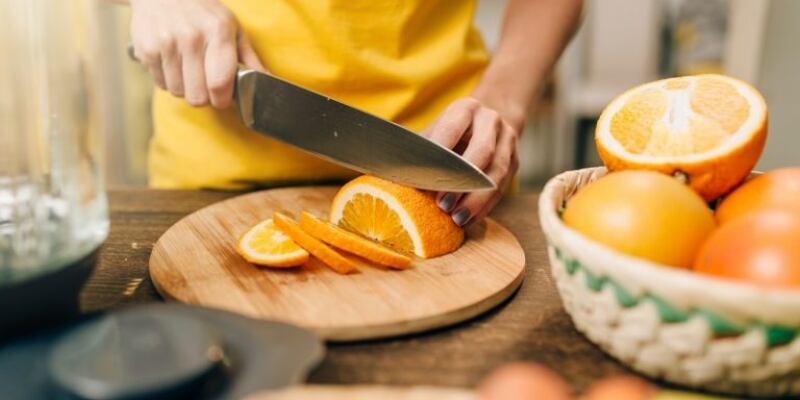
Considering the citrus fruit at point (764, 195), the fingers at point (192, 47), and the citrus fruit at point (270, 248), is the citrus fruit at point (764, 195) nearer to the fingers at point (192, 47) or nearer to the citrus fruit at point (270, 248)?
the citrus fruit at point (270, 248)

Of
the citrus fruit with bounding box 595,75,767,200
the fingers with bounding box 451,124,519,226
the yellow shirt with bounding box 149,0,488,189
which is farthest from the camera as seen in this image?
the yellow shirt with bounding box 149,0,488,189

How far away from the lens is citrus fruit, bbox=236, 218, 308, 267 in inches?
29.5

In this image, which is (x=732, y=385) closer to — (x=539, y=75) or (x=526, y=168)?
(x=539, y=75)

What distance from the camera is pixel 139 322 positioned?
0.48m

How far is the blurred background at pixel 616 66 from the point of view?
1.98m

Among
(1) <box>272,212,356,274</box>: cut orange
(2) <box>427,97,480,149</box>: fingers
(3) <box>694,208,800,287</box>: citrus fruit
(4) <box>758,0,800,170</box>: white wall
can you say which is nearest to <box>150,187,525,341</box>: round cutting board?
(1) <box>272,212,356,274</box>: cut orange

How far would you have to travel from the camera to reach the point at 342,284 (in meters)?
0.73

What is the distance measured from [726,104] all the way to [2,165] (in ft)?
2.02

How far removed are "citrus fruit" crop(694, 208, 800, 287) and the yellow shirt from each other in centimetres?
64

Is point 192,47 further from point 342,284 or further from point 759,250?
point 759,250

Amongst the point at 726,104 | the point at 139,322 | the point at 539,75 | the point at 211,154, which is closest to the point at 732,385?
the point at 726,104

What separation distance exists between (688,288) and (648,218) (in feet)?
0.29

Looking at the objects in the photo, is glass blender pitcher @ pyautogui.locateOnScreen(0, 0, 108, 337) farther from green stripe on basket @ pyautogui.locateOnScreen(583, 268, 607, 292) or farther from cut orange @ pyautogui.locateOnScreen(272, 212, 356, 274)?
green stripe on basket @ pyautogui.locateOnScreen(583, 268, 607, 292)

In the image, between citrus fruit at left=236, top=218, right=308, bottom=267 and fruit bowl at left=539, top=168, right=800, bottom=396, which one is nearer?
fruit bowl at left=539, top=168, right=800, bottom=396
